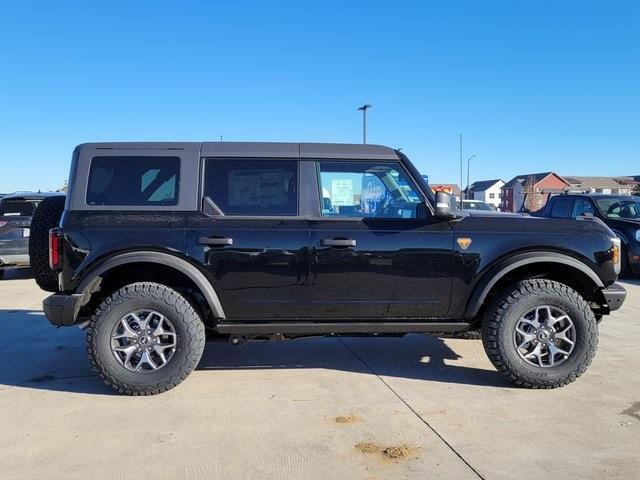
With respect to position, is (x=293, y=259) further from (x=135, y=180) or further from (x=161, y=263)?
(x=135, y=180)

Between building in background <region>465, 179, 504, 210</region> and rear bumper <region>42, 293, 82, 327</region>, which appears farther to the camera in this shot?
building in background <region>465, 179, 504, 210</region>

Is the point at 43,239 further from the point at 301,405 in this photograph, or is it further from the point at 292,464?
the point at 292,464

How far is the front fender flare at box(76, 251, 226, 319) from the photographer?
13.2ft

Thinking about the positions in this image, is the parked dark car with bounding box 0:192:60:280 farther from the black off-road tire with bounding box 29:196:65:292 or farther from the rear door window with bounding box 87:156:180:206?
the rear door window with bounding box 87:156:180:206

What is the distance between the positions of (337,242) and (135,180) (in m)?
1.70

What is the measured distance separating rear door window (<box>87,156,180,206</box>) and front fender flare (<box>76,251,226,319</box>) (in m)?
0.45

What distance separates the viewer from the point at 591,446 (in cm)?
323

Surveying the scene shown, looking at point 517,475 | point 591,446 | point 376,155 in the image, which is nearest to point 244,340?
point 376,155

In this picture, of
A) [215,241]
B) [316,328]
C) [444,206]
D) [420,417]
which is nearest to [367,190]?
[444,206]

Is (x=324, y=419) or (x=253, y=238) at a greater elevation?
(x=253, y=238)

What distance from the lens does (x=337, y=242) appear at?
13.5 ft

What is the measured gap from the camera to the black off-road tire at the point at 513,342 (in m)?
4.15

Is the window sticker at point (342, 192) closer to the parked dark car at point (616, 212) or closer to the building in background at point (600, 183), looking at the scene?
the parked dark car at point (616, 212)

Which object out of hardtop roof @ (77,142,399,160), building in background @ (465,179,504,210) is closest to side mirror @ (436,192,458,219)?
hardtop roof @ (77,142,399,160)
